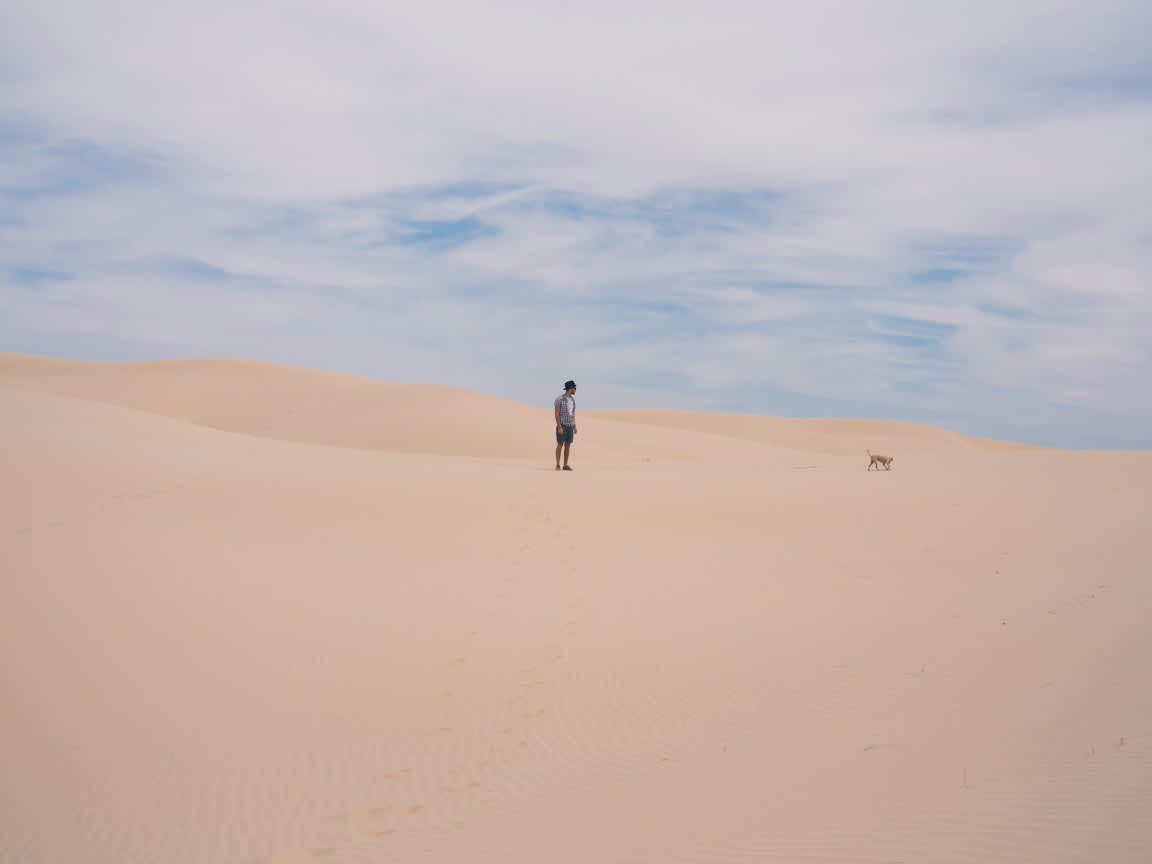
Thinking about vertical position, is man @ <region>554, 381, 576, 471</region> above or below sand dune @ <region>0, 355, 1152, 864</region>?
above

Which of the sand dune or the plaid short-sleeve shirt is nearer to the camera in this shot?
the sand dune

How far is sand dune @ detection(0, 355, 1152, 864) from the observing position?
4.30 meters

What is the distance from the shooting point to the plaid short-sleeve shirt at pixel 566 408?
564 inches

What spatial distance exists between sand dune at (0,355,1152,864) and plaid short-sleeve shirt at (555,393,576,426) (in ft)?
4.63

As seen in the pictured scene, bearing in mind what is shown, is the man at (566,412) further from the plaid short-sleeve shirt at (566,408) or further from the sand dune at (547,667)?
the sand dune at (547,667)

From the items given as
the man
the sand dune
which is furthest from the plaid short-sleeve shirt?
the sand dune

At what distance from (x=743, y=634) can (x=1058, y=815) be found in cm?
405

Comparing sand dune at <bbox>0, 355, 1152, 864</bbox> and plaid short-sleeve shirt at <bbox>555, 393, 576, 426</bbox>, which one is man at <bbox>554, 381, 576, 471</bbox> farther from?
sand dune at <bbox>0, 355, 1152, 864</bbox>

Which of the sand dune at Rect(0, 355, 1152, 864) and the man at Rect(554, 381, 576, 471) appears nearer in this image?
the sand dune at Rect(0, 355, 1152, 864)

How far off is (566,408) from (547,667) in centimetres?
792

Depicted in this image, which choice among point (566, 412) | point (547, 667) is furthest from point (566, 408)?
point (547, 667)

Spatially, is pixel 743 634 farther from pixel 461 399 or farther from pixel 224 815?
pixel 461 399

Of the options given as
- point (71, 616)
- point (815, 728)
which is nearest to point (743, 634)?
point (815, 728)

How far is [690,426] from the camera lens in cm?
6412
